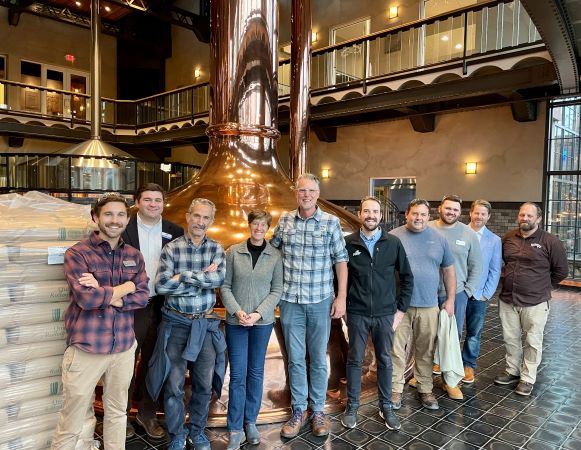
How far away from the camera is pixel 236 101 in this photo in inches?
117

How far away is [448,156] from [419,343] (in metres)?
6.77

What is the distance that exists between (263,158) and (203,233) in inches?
44.5

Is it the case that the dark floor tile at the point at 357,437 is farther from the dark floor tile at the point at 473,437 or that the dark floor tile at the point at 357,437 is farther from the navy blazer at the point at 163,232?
the navy blazer at the point at 163,232

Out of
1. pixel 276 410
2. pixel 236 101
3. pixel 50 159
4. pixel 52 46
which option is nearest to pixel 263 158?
pixel 236 101

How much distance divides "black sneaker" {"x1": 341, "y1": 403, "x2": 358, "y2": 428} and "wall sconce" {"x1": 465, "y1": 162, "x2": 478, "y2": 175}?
6.95 meters

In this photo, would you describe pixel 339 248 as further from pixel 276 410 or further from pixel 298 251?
pixel 276 410

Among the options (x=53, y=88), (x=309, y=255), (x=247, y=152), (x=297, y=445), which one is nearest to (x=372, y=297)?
(x=309, y=255)

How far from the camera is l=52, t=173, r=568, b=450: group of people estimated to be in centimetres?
188

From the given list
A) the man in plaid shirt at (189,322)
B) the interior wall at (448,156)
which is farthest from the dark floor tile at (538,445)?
the interior wall at (448,156)

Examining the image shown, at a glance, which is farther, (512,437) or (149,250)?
(512,437)

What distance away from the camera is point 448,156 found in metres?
8.91

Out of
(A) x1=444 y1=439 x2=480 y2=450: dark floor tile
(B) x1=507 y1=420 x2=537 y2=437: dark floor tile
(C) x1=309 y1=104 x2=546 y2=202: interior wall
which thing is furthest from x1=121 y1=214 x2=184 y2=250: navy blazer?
(C) x1=309 y1=104 x2=546 y2=202: interior wall

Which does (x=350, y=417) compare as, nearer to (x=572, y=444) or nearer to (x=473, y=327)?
(x=572, y=444)

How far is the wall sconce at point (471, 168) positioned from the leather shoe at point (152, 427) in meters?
7.60
